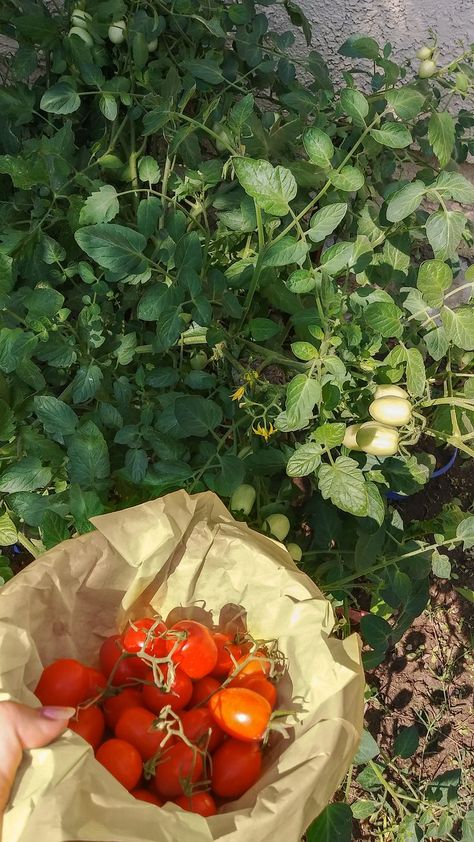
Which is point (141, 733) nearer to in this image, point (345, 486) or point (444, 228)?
point (345, 486)

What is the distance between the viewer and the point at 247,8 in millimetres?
1542

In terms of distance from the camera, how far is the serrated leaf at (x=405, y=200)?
1.25 m

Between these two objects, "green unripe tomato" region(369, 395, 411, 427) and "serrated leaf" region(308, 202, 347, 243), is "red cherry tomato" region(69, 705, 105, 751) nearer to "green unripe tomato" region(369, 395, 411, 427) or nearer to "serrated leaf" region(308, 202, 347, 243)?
"green unripe tomato" region(369, 395, 411, 427)

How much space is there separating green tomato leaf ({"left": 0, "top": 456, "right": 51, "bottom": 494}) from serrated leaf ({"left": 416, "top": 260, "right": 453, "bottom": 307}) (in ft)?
2.56

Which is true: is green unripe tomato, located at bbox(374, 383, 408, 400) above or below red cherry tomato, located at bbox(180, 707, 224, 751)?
above

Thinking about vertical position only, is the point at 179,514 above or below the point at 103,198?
below

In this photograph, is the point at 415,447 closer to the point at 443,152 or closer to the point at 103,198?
the point at 443,152

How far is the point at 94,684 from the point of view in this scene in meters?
1.13

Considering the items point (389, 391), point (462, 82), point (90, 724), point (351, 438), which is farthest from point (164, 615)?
point (462, 82)

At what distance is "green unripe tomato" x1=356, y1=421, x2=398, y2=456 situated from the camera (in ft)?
3.99

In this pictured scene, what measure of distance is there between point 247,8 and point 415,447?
46.5 inches

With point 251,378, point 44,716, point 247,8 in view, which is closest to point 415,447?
point 251,378

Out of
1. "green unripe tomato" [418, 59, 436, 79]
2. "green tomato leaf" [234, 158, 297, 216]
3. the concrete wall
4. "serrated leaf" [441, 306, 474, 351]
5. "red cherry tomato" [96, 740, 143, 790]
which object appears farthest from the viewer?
the concrete wall

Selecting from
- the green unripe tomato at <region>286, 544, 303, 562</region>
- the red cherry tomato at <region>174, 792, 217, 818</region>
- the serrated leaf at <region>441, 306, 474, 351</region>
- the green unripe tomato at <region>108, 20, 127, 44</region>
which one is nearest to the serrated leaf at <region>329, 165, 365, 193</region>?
the serrated leaf at <region>441, 306, 474, 351</region>
